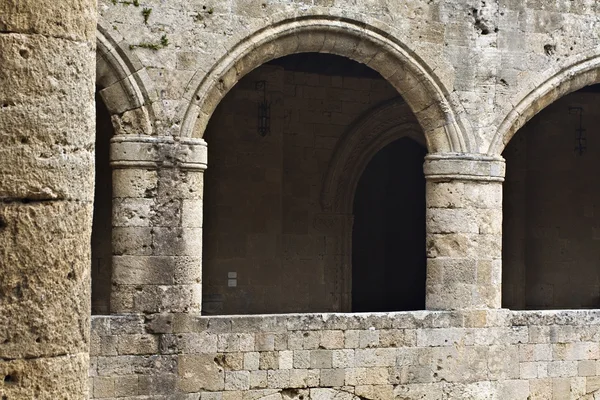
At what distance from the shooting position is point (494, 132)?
973 cm

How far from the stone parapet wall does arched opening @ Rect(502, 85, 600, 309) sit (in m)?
3.56

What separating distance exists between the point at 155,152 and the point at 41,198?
563 centimetres

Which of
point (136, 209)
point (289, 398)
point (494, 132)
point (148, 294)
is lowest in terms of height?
point (289, 398)

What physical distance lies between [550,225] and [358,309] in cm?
255

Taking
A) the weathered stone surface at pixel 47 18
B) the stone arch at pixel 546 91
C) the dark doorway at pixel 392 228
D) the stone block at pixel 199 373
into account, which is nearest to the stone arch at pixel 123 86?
the stone block at pixel 199 373

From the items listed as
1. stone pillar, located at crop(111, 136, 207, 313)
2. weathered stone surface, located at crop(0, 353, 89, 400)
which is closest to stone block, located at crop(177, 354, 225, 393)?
stone pillar, located at crop(111, 136, 207, 313)

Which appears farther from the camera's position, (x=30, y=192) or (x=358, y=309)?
(x=358, y=309)

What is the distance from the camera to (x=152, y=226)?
854cm

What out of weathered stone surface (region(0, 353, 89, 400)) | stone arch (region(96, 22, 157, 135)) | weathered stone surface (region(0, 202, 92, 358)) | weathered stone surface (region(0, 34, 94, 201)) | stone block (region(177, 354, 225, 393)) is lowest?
stone block (region(177, 354, 225, 393))

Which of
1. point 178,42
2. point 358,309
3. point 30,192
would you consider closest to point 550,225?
point 358,309

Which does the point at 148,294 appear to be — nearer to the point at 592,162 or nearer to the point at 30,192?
the point at 30,192

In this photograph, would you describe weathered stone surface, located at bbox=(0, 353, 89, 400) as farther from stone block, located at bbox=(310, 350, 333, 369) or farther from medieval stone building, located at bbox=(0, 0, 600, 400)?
stone block, located at bbox=(310, 350, 333, 369)

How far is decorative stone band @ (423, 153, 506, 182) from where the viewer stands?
9523 mm

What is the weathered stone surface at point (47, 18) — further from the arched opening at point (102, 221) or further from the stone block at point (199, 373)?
the arched opening at point (102, 221)
